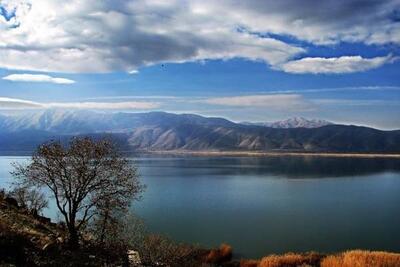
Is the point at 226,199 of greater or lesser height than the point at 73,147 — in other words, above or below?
below

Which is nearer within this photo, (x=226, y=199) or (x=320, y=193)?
(x=226, y=199)

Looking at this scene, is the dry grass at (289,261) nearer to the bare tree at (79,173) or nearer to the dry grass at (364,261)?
the dry grass at (364,261)

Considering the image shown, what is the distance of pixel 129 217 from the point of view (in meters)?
27.4

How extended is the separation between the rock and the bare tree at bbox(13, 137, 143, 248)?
8.91 feet

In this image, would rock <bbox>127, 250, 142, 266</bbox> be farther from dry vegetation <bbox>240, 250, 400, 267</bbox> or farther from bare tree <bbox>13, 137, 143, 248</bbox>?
dry vegetation <bbox>240, 250, 400, 267</bbox>

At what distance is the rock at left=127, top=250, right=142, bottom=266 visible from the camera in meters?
20.8

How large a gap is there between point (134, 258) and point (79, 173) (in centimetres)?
532

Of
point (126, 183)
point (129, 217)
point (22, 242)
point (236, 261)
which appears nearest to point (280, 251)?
point (236, 261)

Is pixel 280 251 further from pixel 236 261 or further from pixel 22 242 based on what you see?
pixel 22 242

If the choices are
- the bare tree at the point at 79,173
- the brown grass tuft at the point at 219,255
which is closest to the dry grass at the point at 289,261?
the brown grass tuft at the point at 219,255

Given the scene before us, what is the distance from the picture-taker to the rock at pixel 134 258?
20.8 meters

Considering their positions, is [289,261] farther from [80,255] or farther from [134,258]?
[80,255]

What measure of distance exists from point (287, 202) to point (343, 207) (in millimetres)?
8280

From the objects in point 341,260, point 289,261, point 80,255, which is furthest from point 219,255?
point 80,255
